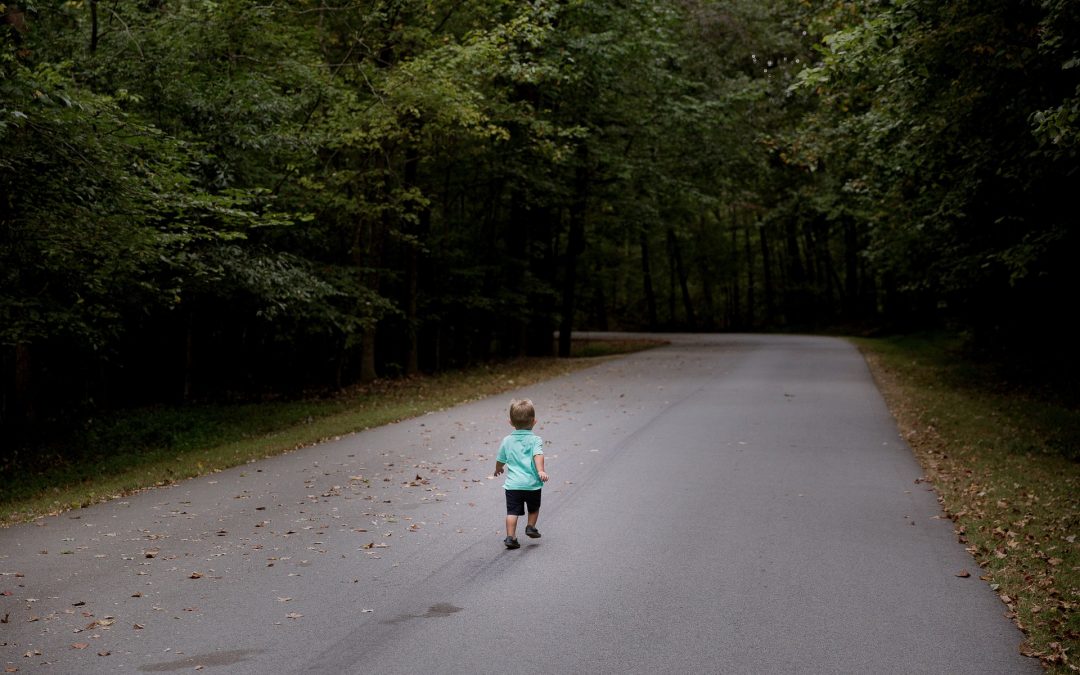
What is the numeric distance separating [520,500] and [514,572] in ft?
2.89

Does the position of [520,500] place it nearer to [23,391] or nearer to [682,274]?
[23,391]

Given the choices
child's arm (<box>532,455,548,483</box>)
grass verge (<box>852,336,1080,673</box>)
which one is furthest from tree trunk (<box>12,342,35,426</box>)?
grass verge (<box>852,336,1080,673</box>)

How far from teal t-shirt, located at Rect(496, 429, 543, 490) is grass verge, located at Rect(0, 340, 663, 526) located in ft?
16.0

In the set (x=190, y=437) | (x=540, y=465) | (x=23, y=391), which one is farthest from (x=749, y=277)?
(x=540, y=465)

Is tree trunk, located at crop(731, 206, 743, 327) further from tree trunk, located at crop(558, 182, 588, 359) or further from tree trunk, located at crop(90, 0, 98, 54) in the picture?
tree trunk, located at crop(90, 0, 98, 54)

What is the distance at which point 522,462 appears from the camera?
722 cm

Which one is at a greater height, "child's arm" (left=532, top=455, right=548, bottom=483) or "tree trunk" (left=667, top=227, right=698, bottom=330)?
"tree trunk" (left=667, top=227, right=698, bottom=330)

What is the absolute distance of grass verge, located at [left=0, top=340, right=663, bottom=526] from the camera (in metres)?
10.9

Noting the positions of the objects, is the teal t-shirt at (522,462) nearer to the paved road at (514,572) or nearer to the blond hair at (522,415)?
the blond hair at (522,415)

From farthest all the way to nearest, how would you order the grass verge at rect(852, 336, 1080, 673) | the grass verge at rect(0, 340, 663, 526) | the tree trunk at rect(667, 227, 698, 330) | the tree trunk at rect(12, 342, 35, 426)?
the tree trunk at rect(667, 227, 698, 330) < the tree trunk at rect(12, 342, 35, 426) < the grass verge at rect(0, 340, 663, 526) < the grass verge at rect(852, 336, 1080, 673)

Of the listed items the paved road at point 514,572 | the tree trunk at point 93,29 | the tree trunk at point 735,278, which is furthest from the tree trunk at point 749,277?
the tree trunk at point 93,29

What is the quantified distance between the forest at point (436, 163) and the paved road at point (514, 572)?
154 inches

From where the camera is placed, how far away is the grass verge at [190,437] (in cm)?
1093

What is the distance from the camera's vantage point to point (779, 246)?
66562 mm
